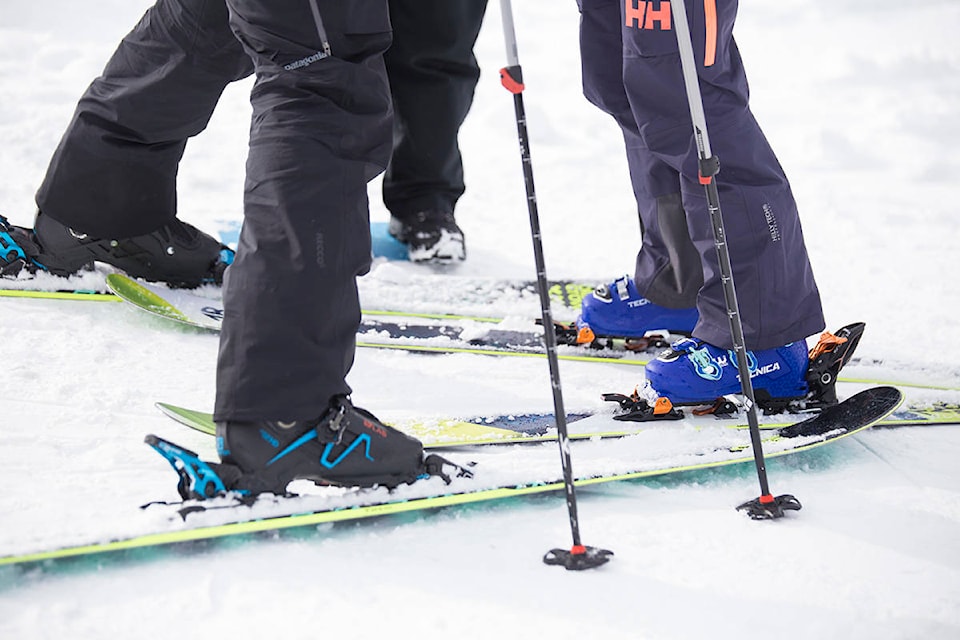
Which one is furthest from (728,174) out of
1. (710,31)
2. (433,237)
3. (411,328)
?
(433,237)

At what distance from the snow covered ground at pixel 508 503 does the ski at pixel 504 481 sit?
0.10 ft

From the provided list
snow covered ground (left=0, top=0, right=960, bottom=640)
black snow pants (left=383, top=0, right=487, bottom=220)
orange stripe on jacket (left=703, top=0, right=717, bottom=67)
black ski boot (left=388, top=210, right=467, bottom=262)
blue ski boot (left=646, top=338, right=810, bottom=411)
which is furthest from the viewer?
black ski boot (left=388, top=210, right=467, bottom=262)

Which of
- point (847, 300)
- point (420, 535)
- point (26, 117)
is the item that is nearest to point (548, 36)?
point (26, 117)

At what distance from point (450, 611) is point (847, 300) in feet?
8.15

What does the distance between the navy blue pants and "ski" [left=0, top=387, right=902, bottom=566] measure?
24 cm

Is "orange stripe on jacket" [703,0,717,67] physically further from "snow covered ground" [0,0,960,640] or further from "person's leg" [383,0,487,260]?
"person's leg" [383,0,487,260]

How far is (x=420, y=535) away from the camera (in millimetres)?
1772

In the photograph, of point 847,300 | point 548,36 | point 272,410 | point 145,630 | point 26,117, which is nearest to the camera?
point 145,630

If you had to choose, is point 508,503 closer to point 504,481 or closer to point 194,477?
point 504,481

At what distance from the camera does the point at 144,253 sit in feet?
9.92

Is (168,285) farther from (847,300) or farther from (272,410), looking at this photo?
(847,300)

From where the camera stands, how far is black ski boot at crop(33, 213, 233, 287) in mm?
2918

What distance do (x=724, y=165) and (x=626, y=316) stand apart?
78 centimetres

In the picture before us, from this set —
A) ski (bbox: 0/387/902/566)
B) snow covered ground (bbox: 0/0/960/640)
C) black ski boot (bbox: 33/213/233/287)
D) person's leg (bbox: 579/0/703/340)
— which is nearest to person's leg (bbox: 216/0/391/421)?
ski (bbox: 0/387/902/566)
